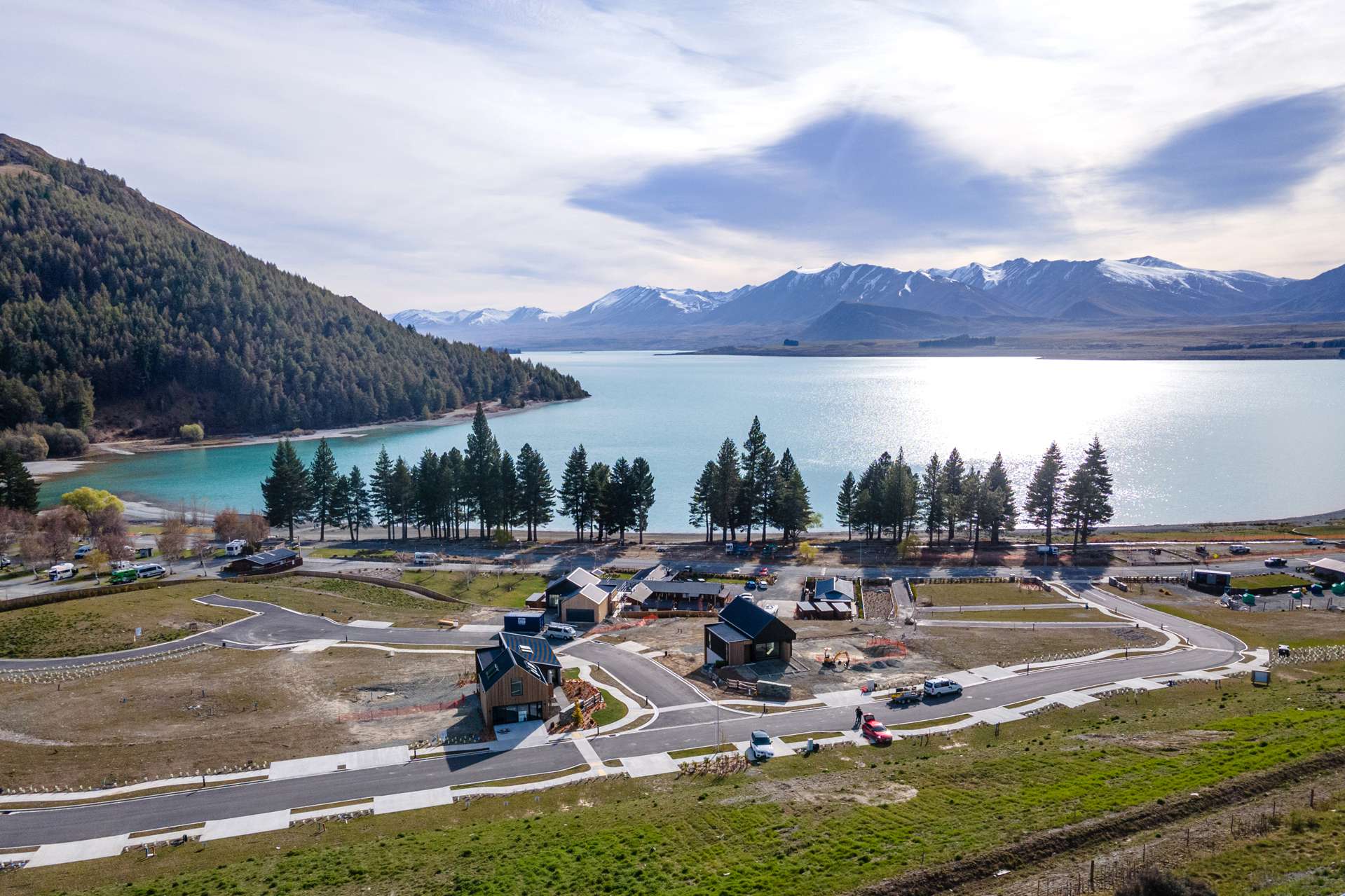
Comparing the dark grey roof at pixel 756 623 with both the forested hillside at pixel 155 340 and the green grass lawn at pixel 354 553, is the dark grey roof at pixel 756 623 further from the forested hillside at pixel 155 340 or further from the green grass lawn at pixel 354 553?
the forested hillside at pixel 155 340

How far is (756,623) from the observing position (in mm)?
41438

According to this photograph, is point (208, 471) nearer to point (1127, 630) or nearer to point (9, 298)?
point (9, 298)

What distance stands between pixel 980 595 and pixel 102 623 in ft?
188

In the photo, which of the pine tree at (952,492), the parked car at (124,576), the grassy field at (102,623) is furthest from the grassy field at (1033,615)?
the parked car at (124,576)

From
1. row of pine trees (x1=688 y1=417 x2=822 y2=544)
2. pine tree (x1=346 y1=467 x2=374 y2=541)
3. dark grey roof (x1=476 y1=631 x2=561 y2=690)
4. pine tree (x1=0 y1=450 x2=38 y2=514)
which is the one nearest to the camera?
dark grey roof (x1=476 y1=631 x2=561 y2=690)

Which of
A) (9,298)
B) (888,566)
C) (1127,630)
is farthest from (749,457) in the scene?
(9,298)

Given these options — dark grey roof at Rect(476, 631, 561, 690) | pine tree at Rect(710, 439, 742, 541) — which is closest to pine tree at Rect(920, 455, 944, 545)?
pine tree at Rect(710, 439, 742, 541)

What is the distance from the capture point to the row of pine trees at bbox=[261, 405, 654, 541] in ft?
257

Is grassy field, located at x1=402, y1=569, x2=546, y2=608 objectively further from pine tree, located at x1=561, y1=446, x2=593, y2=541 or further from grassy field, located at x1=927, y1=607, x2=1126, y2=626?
grassy field, located at x1=927, y1=607, x2=1126, y2=626

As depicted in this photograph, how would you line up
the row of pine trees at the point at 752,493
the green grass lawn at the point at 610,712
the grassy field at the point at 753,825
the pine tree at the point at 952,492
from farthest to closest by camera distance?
the row of pine trees at the point at 752,493
the pine tree at the point at 952,492
the green grass lawn at the point at 610,712
the grassy field at the point at 753,825

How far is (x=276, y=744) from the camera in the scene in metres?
31.0

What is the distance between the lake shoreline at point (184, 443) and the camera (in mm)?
120375

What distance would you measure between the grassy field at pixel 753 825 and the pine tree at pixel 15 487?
64.4 m

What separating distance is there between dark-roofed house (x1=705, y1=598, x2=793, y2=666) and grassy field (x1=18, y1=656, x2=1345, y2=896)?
11.3 meters
